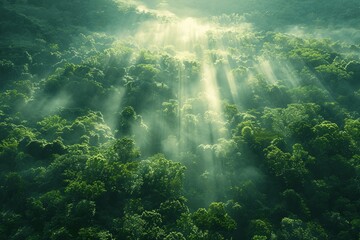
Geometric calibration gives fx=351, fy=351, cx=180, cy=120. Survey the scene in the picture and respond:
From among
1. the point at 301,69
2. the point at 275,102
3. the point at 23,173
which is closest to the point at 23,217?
the point at 23,173

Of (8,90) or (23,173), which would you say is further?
(8,90)

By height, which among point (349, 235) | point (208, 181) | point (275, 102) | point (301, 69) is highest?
point (301, 69)

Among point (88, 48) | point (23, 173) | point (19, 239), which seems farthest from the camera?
point (88, 48)

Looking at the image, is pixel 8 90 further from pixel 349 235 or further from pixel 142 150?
pixel 349 235

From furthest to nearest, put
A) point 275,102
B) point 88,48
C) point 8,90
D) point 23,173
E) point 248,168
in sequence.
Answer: point 88,48, point 275,102, point 8,90, point 248,168, point 23,173

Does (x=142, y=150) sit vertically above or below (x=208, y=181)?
above

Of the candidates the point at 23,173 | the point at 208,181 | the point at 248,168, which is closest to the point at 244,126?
the point at 248,168
